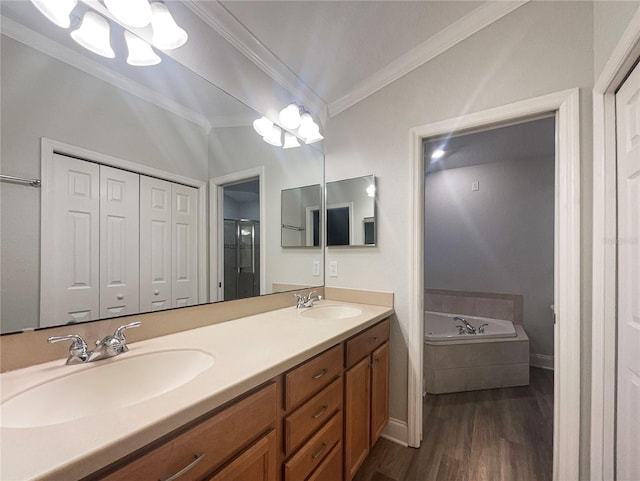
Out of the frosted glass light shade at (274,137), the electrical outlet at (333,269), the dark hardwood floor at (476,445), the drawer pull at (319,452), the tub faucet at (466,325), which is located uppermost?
the frosted glass light shade at (274,137)

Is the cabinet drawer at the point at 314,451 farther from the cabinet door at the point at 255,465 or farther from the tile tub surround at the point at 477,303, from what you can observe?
the tile tub surround at the point at 477,303

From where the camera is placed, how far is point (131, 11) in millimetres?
1050

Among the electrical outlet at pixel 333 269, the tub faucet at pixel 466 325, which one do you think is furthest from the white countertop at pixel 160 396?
the tub faucet at pixel 466 325

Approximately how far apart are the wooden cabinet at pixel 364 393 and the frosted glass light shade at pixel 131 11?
1641mm

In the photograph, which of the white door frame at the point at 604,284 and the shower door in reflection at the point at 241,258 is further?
the shower door in reflection at the point at 241,258

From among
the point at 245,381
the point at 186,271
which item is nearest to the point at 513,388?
the point at 245,381

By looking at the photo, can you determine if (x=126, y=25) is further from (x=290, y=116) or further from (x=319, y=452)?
(x=319, y=452)

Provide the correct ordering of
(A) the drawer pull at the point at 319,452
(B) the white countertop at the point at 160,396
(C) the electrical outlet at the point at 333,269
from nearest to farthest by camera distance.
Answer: (B) the white countertop at the point at 160,396
(A) the drawer pull at the point at 319,452
(C) the electrical outlet at the point at 333,269

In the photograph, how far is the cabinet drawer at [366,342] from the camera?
1.32m

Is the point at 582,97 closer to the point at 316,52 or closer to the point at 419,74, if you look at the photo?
the point at 419,74

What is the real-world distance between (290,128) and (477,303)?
292 centimetres

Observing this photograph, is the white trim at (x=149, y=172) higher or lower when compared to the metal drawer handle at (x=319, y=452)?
higher

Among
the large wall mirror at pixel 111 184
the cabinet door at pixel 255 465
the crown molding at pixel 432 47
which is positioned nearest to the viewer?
the cabinet door at pixel 255 465

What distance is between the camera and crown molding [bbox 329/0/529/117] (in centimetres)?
147
